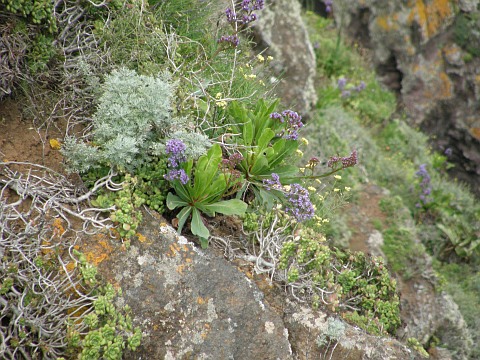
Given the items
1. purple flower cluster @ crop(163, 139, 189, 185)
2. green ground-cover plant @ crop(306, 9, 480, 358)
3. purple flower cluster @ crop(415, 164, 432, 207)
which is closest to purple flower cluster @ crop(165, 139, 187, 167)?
purple flower cluster @ crop(163, 139, 189, 185)

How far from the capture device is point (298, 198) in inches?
136

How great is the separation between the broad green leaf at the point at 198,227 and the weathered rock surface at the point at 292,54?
3899 mm

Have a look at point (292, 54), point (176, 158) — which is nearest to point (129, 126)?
point (176, 158)

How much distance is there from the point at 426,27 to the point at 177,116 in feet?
24.9

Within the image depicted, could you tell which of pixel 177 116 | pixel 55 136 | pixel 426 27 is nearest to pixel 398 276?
pixel 177 116

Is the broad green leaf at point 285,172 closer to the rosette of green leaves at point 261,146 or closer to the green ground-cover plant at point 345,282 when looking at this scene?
the rosette of green leaves at point 261,146

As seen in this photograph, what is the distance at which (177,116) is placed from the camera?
344cm

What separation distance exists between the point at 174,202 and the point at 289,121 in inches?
46.1

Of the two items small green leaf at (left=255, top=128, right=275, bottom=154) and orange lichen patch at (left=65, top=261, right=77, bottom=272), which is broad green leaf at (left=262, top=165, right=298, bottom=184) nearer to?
small green leaf at (left=255, top=128, right=275, bottom=154)

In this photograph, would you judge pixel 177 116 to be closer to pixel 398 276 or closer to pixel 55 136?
pixel 55 136

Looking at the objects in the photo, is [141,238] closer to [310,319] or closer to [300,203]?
[300,203]

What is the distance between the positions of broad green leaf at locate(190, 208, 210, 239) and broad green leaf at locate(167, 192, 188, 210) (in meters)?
0.11

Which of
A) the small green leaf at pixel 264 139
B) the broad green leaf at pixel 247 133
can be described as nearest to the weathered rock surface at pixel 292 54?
the broad green leaf at pixel 247 133

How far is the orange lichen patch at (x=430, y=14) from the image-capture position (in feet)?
29.8
